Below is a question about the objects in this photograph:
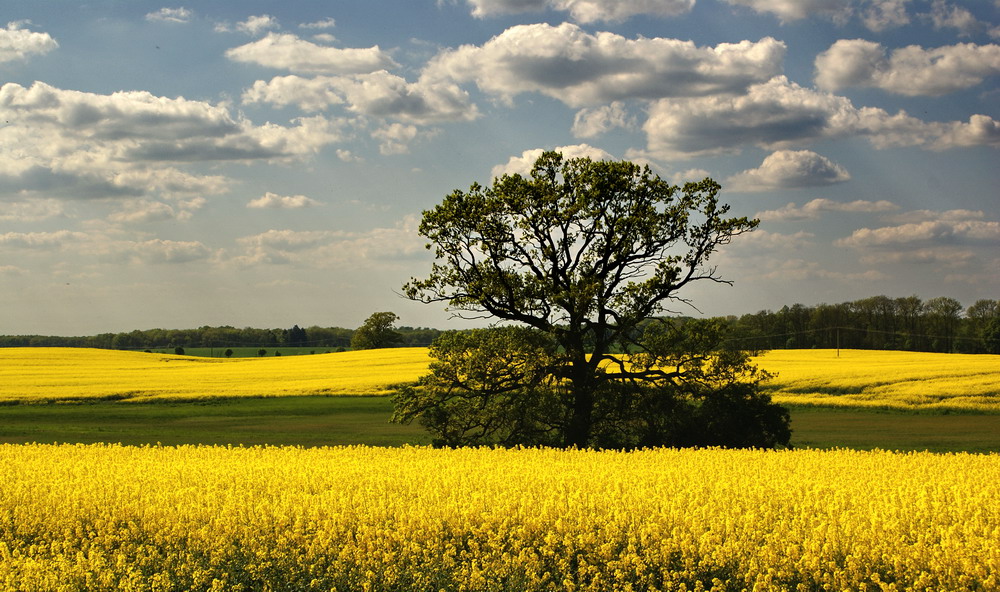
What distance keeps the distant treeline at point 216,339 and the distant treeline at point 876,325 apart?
5127cm

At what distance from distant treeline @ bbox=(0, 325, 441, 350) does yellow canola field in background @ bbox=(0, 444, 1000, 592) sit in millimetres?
118640

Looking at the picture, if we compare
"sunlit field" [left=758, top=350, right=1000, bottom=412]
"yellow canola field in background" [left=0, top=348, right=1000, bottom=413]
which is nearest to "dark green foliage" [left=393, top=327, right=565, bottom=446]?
"yellow canola field in background" [left=0, top=348, right=1000, bottom=413]

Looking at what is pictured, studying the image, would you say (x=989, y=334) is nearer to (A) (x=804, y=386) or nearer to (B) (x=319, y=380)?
(A) (x=804, y=386)

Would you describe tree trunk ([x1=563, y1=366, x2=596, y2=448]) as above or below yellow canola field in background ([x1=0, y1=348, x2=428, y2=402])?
above

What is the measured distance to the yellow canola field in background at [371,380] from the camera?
4000 cm

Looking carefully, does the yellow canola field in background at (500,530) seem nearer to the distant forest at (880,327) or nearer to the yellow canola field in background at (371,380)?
the yellow canola field in background at (371,380)

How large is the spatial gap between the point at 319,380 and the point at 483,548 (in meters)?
44.8

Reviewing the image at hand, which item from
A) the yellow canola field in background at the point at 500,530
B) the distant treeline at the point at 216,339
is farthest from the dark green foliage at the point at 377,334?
the yellow canola field in background at the point at 500,530

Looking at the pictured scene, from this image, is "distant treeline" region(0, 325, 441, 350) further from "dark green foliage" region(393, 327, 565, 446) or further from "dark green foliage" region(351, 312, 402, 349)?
"dark green foliage" region(393, 327, 565, 446)

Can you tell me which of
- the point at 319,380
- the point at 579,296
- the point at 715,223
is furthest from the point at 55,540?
the point at 319,380

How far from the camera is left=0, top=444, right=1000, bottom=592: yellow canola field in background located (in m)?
8.49

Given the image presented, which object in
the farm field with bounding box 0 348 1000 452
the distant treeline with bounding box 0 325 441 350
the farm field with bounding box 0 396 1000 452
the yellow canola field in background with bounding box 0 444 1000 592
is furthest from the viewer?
the distant treeline with bounding box 0 325 441 350

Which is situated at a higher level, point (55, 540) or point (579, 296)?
point (579, 296)

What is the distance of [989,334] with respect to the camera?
93438 millimetres
